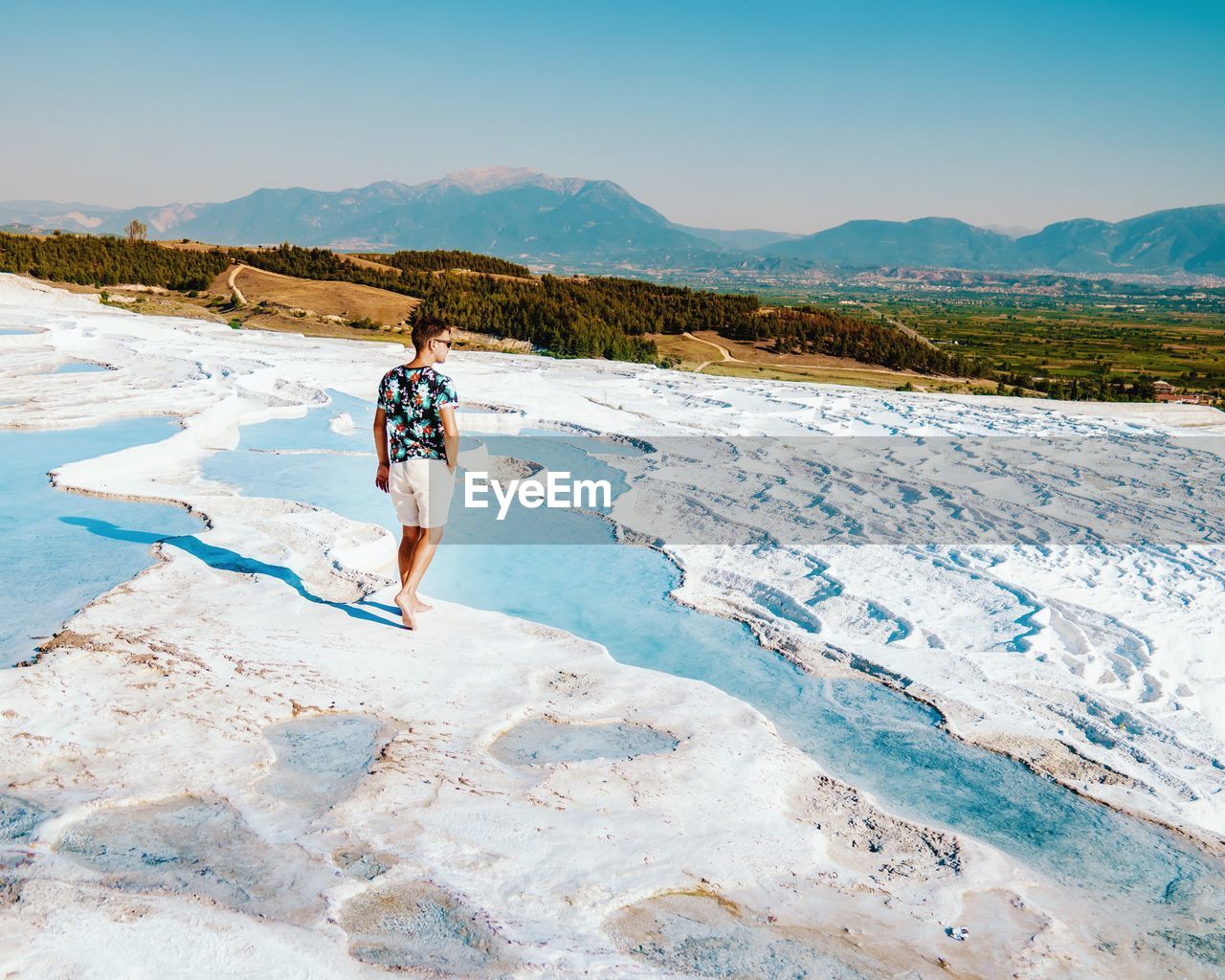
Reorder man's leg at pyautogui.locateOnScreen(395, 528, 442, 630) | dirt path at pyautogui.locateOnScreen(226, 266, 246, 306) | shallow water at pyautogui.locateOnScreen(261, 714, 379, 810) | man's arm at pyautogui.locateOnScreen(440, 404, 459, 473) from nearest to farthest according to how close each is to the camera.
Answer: shallow water at pyautogui.locateOnScreen(261, 714, 379, 810)
man's arm at pyautogui.locateOnScreen(440, 404, 459, 473)
man's leg at pyautogui.locateOnScreen(395, 528, 442, 630)
dirt path at pyautogui.locateOnScreen(226, 266, 246, 306)

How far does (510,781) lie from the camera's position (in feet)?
10.8

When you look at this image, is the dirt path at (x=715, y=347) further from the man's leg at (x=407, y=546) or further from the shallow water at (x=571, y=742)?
the shallow water at (x=571, y=742)

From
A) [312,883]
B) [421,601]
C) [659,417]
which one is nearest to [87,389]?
[659,417]

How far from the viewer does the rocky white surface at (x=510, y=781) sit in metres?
2.46

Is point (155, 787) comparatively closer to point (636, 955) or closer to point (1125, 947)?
point (636, 955)

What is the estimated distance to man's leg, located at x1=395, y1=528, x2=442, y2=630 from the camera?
457 centimetres

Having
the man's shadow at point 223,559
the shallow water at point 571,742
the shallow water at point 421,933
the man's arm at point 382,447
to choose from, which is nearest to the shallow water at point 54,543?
the man's shadow at point 223,559

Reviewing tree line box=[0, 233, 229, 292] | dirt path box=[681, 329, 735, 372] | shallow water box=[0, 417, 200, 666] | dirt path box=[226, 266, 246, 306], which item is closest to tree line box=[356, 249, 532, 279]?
tree line box=[0, 233, 229, 292]

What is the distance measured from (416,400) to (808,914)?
9.30ft

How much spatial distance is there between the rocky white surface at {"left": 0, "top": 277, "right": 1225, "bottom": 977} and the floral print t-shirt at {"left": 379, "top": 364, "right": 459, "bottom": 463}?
0.94m

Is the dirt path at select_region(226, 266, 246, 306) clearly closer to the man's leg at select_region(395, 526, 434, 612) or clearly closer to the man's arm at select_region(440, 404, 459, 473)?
the man's leg at select_region(395, 526, 434, 612)

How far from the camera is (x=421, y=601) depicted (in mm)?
4934

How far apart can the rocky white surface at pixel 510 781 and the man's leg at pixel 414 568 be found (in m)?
0.16

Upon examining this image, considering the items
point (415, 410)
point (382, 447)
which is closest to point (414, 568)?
point (382, 447)
